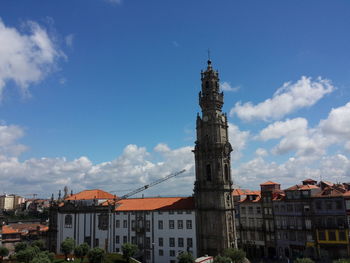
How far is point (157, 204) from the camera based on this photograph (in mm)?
70250

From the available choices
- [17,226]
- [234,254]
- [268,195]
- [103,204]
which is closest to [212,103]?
[268,195]

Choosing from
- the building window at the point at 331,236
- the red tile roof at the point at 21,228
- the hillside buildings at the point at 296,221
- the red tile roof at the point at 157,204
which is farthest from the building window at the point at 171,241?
the red tile roof at the point at 21,228

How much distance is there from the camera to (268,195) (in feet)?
241

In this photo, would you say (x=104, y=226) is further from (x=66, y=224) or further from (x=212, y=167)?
(x=212, y=167)

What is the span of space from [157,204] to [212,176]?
14.5 meters

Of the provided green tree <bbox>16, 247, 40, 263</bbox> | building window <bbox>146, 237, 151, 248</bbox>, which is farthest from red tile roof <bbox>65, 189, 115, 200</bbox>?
green tree <bbox>16, 247, 40, 263</bbox>

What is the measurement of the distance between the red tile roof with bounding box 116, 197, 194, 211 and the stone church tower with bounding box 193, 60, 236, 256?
3252 mm

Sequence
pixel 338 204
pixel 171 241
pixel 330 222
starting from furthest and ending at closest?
pixel 171 241 < pixel 330 222 < pixel 338 204

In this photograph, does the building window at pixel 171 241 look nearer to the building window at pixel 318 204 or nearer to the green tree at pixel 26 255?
the green tree at pixel 26 255

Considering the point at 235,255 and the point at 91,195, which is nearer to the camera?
the point at 235,255

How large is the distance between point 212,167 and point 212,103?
1380 centimetres

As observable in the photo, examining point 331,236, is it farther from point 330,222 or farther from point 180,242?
point 180,242

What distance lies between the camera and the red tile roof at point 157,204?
6619 cm

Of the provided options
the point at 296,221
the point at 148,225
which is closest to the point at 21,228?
the point at 148,225
